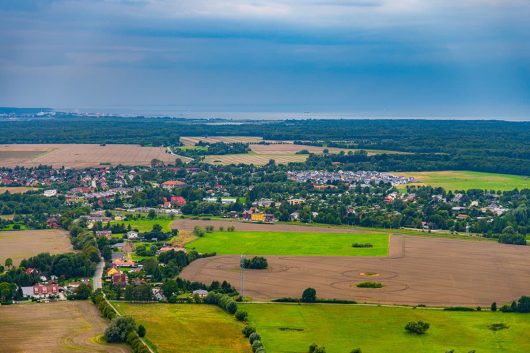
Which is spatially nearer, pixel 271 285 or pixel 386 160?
pixel 271 285

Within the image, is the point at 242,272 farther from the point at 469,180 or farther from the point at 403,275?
the point at 469,180

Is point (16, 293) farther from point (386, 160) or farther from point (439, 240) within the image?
point (386, 160)

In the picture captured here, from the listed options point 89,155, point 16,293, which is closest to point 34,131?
point 89,155

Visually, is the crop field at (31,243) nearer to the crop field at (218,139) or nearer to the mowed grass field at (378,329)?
the mowed grass field at (378,329)

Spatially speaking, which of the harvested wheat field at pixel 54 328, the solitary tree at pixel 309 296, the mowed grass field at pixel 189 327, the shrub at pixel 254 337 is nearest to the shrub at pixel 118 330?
the harvested wheat field at pixel 54 328

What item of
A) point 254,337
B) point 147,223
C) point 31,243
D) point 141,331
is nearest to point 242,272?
point 141,331
